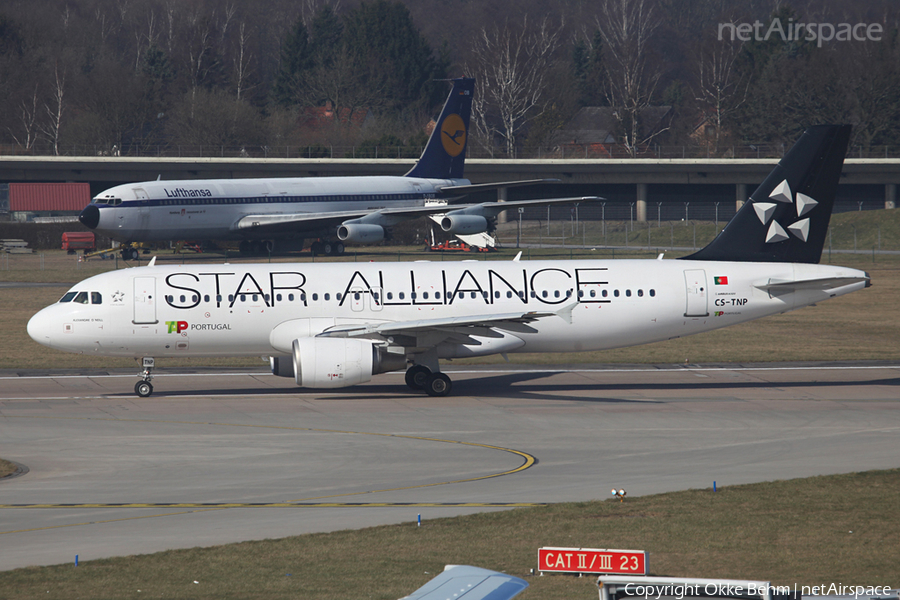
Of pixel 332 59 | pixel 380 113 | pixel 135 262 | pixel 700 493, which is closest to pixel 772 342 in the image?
pixel 700 493

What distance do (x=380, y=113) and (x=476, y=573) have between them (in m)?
154

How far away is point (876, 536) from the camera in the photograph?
16125 millimetres

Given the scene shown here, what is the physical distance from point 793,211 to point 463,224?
4410cm

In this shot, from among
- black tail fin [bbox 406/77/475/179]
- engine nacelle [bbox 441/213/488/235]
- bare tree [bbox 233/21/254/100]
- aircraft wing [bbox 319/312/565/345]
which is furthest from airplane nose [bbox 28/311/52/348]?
bare tree [bbox 233/21/254/100]

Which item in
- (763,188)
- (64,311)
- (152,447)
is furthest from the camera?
(763,188)

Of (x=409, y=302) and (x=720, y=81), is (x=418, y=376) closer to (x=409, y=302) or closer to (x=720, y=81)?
(x=409, y=302)

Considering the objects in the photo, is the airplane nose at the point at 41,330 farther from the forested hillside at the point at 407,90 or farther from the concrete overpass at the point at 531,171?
the forested hillside at the point at 407,90

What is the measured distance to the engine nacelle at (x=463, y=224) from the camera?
7512 centimetres

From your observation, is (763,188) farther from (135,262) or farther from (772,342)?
(135,262)

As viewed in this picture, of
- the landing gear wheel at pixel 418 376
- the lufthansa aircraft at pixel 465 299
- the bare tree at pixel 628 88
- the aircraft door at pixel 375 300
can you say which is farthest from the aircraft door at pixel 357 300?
the bare tree at pixel 628 88

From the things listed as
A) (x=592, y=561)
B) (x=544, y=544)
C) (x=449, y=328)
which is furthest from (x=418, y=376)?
(x=592, y=561)

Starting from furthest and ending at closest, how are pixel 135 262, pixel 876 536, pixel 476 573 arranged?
pixel 135 262 → pixel 876 536 → pixel 476 573

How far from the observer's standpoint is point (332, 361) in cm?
2841

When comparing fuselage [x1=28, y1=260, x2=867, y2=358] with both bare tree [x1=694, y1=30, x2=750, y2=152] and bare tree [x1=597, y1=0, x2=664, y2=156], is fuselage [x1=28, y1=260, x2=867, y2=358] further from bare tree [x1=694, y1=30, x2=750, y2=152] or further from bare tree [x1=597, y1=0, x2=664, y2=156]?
bare tree [x1=694, y1=30, x2=750, y2=152]
